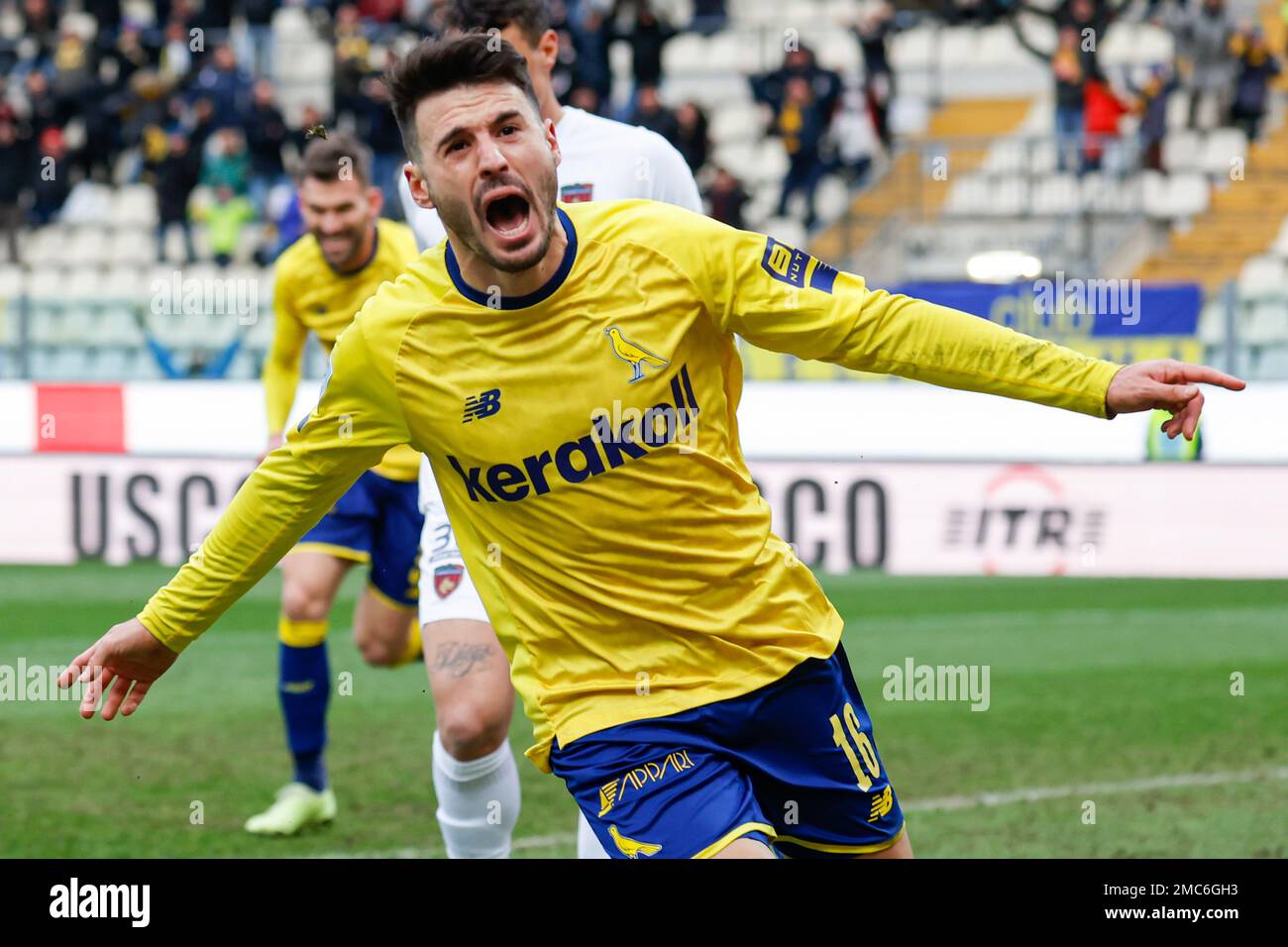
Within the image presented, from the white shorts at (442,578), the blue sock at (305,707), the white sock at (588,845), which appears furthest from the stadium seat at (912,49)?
the white sock at (588,845)

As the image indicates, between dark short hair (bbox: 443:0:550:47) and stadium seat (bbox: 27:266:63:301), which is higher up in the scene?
dark short hair (bbox: 443:0:550:47)

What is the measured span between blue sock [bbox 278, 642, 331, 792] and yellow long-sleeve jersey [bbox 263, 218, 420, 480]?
2.83 feet

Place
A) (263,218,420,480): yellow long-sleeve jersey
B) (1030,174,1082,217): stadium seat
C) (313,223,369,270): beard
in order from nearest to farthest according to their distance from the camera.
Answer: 1. (313,223,369,270): beard
2. (263,218,420,480): yellow long-sleeve jersey
3. (1030,174,1082,217): stadium seat

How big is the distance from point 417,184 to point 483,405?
1.58 ft

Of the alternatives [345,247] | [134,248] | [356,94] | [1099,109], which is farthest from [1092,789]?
[134,248]

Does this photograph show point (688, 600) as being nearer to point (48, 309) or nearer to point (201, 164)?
point (48, 309)

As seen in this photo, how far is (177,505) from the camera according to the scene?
38.3 feet

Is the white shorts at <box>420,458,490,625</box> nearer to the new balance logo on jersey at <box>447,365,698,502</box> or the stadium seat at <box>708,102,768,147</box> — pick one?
the new balance logo on jersey at <box>447,365,698,502</box>

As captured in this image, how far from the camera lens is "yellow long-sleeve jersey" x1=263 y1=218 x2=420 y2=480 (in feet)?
22.6

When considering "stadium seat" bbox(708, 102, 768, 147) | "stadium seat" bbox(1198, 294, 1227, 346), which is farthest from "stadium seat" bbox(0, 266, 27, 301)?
"stadium seat" bbox(1198, 294, 1227, 346)

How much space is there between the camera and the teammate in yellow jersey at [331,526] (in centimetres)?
645
